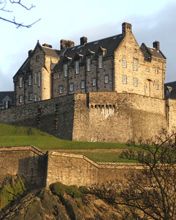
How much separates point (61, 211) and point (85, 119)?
619 inches

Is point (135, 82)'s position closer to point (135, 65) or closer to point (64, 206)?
point (135, 65)

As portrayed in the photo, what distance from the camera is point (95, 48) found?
72438 mm

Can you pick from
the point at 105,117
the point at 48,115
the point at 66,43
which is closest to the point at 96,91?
the point at 105,117

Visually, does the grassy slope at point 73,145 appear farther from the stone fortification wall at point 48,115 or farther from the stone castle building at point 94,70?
the stone castle building at point 94,70

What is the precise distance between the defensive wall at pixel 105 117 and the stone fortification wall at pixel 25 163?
372 inches

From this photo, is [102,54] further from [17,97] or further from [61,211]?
Answer: [61,211]

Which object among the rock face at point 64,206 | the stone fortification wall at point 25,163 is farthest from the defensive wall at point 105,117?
the rock face at point 64,206

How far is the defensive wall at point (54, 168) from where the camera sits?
55875 mm

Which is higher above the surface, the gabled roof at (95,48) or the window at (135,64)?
the gabled roof at (95,48)

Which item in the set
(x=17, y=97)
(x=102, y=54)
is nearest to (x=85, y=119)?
(x=102, y=54)

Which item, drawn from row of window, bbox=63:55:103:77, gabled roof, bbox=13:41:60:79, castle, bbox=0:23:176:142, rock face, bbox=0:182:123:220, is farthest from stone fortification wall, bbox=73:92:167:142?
rock face, bbox=0:182:123:220

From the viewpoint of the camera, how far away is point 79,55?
2859 inches

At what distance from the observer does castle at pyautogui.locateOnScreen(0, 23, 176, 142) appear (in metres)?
66.4

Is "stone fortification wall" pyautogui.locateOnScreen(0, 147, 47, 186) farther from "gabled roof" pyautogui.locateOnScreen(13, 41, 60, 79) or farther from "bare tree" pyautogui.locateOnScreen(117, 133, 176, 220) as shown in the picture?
"bare tree" pyautogui.locateOnScreen(117, 133, 176, 220)
